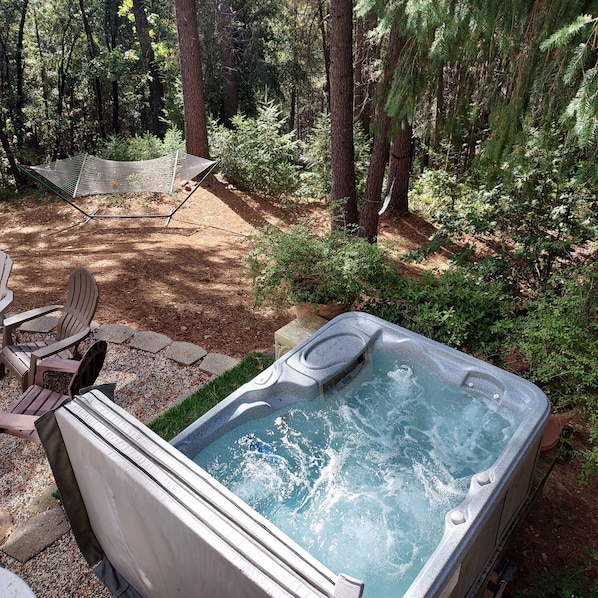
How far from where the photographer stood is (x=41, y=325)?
12.2ft

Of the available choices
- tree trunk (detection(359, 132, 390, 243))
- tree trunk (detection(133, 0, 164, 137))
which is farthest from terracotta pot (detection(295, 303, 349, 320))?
tree trunk (detection(133, 0, 164, 137))

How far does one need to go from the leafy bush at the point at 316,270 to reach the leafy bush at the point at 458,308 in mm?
206

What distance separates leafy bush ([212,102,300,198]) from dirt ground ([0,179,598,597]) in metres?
0.30

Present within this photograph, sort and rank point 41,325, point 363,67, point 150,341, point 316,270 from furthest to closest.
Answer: point 363,67 → point 41,325 → point 150,341 → point 316,270

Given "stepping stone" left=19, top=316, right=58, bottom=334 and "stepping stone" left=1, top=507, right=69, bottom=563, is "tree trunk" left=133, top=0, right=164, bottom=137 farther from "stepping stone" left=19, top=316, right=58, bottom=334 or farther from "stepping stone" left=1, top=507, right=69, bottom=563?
"stepping stone" left=1, top=507, right=69, bottom=563

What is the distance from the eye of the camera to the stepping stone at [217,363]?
3.35 m

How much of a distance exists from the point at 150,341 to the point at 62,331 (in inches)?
24.5

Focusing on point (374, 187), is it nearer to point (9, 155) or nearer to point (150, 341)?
point (150, 341)

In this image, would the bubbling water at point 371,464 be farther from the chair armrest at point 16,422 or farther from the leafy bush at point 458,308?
the chair armrest at point 16,422

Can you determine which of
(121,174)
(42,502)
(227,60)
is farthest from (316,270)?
(227,60)

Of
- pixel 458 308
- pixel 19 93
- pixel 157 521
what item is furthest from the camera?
pixel 19 93

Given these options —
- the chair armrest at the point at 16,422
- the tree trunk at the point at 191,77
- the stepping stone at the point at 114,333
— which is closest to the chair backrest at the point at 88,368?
the chair armrest at the point at 16,422

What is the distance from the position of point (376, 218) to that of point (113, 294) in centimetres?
306

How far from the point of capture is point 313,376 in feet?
8.91
